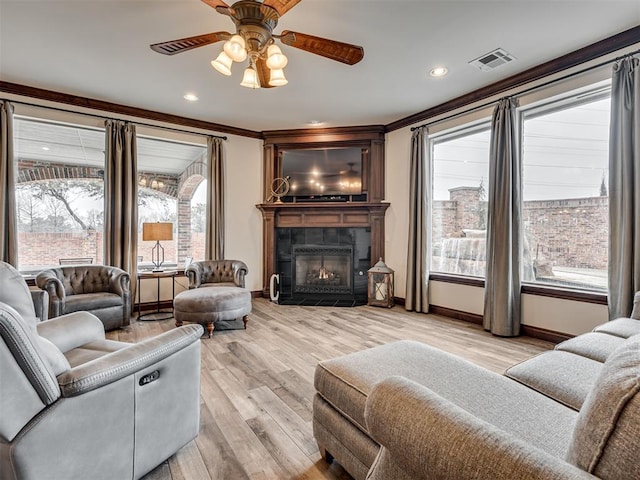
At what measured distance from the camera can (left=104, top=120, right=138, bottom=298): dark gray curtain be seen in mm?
4336

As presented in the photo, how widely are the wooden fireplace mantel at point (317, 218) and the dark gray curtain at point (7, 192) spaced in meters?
3.12

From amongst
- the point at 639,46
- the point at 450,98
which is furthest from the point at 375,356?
the point at 450,98

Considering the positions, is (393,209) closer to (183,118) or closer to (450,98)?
(450,98)

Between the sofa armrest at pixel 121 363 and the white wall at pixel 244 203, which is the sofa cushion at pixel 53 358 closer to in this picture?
the sofa armrest at pixel 121 363

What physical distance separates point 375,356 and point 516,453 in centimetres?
96

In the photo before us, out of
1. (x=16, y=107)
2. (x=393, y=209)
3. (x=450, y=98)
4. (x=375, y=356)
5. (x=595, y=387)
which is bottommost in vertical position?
(x=375, y=356)

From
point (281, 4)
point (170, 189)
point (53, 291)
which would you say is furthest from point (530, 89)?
point (53, 291)

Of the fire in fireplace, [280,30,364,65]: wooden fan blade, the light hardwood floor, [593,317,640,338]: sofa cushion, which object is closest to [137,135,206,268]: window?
the light hardwood floor

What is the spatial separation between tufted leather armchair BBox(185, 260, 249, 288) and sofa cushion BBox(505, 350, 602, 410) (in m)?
3.50

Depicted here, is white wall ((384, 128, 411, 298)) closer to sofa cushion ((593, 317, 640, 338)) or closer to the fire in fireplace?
the fire in fireplace

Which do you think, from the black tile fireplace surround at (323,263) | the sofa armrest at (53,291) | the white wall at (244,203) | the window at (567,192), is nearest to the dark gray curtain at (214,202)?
the white wall at (244,203)

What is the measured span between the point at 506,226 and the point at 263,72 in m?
3.01

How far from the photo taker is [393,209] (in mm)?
5262

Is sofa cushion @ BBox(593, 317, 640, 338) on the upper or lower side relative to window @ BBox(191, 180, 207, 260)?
lower
